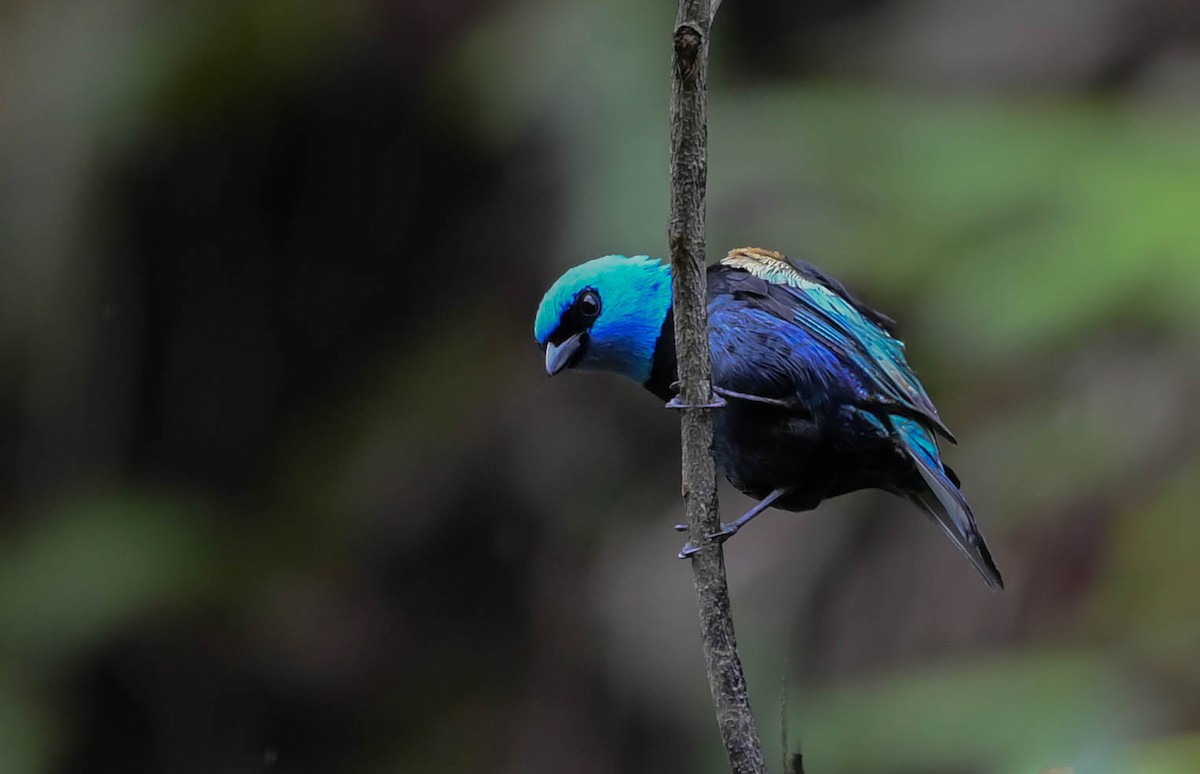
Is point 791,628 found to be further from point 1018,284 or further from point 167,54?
point 167,54

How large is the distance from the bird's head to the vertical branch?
943 millimetres

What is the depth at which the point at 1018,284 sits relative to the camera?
495cm

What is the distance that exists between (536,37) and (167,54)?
2.05m

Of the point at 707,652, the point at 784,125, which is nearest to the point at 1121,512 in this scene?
the point at 784,125

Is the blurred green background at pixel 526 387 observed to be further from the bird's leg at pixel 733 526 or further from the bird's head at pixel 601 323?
the bird's head at pixel 601 323

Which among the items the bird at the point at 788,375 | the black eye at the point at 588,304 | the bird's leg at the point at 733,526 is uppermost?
the black eye at the point at 588,304

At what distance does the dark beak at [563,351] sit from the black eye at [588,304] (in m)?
0.06

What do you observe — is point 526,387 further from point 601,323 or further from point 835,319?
point 835,319

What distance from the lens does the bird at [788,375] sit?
3.25m

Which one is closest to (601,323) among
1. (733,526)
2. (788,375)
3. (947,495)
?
(788,375)

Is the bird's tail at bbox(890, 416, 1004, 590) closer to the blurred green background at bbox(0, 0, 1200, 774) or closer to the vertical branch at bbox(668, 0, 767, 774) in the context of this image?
the vertical branch at bbox(668, 0, 767, 774)

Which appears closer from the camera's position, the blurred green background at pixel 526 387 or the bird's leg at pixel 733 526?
the bird's leg at pixel 733 526

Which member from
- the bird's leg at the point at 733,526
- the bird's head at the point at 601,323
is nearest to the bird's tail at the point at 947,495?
the bird's leg at the point at 733,526

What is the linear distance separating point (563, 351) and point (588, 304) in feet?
0.44
